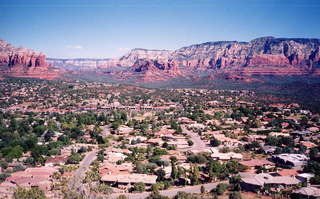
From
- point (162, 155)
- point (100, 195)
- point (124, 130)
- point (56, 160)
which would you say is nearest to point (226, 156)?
point (162, 155)

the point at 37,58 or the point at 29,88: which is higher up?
the point at 37,58

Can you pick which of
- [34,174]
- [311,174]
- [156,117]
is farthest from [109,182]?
[156,117]

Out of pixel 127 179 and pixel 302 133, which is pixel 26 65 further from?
pixel 127 179

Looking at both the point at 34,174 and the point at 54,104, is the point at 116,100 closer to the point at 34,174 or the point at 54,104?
the point at 54,104

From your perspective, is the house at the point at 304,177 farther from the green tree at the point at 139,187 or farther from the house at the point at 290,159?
the green tree at the point at 139,187

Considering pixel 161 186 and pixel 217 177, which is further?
pixel 217 177

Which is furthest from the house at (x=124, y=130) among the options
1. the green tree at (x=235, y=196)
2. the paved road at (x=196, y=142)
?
the green tree at (x=235, y=196)
